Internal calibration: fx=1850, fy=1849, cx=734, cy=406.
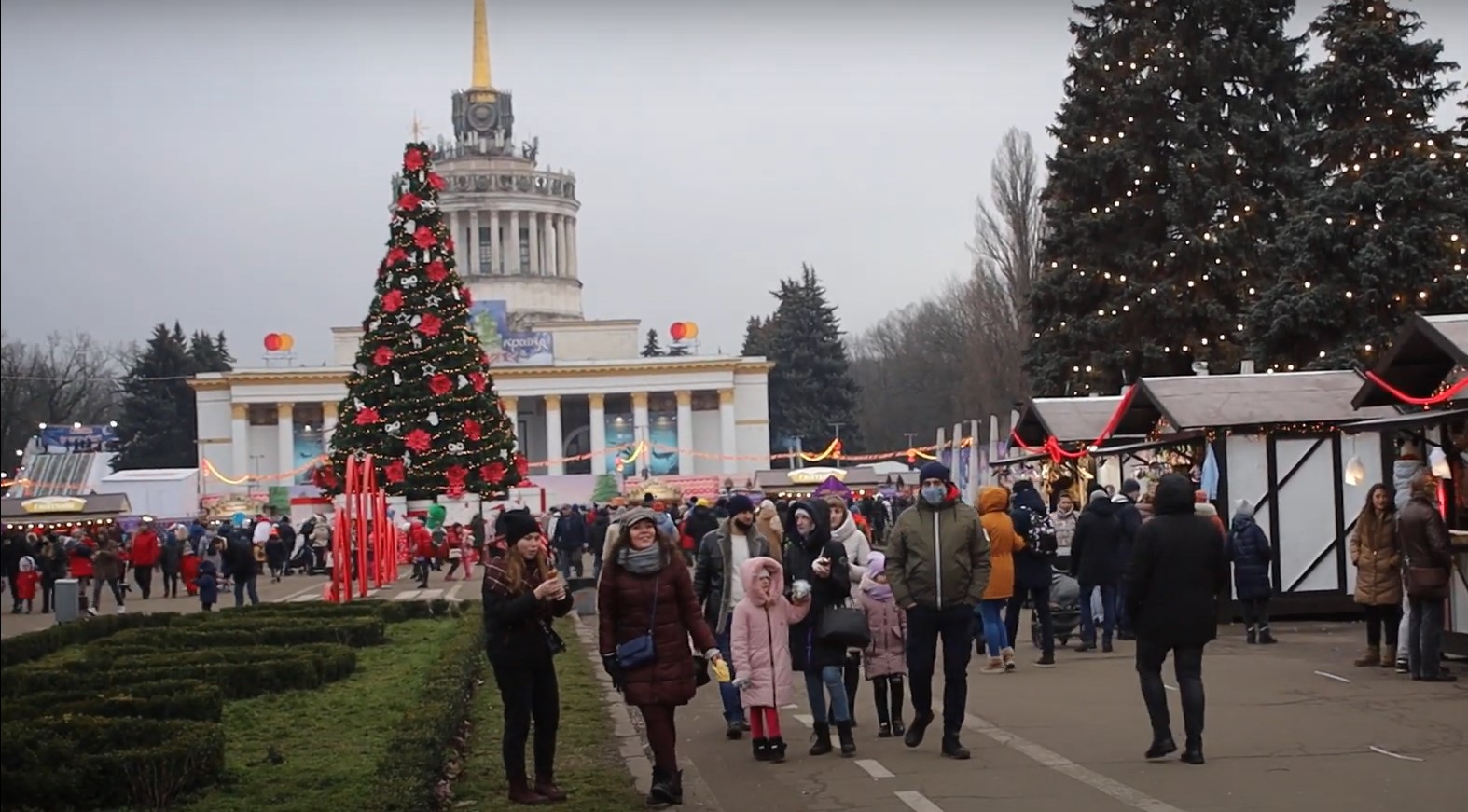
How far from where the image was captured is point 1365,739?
1089 centimetres

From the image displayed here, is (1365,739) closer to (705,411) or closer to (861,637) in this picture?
(861,637)

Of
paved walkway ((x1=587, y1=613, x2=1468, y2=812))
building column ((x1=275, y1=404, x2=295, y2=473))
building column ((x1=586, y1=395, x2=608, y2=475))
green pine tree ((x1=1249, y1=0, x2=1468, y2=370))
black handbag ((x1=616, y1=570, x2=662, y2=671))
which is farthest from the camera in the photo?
building column ((x1=586, y1=395, x2=608, y2=475))

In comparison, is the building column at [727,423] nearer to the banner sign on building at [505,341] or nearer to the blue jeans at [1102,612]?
the banner sign on building at [505,341]

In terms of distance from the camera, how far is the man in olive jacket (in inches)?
422

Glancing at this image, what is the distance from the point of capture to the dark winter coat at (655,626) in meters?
9.35

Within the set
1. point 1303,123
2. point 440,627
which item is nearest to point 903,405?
point 1303,123

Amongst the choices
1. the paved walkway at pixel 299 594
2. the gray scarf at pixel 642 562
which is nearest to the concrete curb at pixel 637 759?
the gray scarf at pixel 642 562

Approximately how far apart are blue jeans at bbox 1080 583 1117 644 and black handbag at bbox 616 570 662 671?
29.2ft

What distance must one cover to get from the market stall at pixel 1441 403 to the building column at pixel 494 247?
111m

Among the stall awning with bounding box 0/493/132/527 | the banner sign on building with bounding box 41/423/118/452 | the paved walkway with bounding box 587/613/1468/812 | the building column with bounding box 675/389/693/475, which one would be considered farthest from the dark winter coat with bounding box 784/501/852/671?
the building column with bounding box 675/389/693/475

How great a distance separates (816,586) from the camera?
11.3 meters

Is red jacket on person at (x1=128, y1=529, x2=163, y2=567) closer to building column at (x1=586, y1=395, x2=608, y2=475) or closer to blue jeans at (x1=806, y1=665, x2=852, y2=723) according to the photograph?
blue jeans at (x1=806, y1=665, x2=852, y2=723)

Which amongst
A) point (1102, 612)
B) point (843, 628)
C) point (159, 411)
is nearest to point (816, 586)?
point (843, 628)

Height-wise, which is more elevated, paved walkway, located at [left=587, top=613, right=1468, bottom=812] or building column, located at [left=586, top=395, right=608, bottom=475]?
building column, located at [left=586, top=395, right=608, bottom=475]
